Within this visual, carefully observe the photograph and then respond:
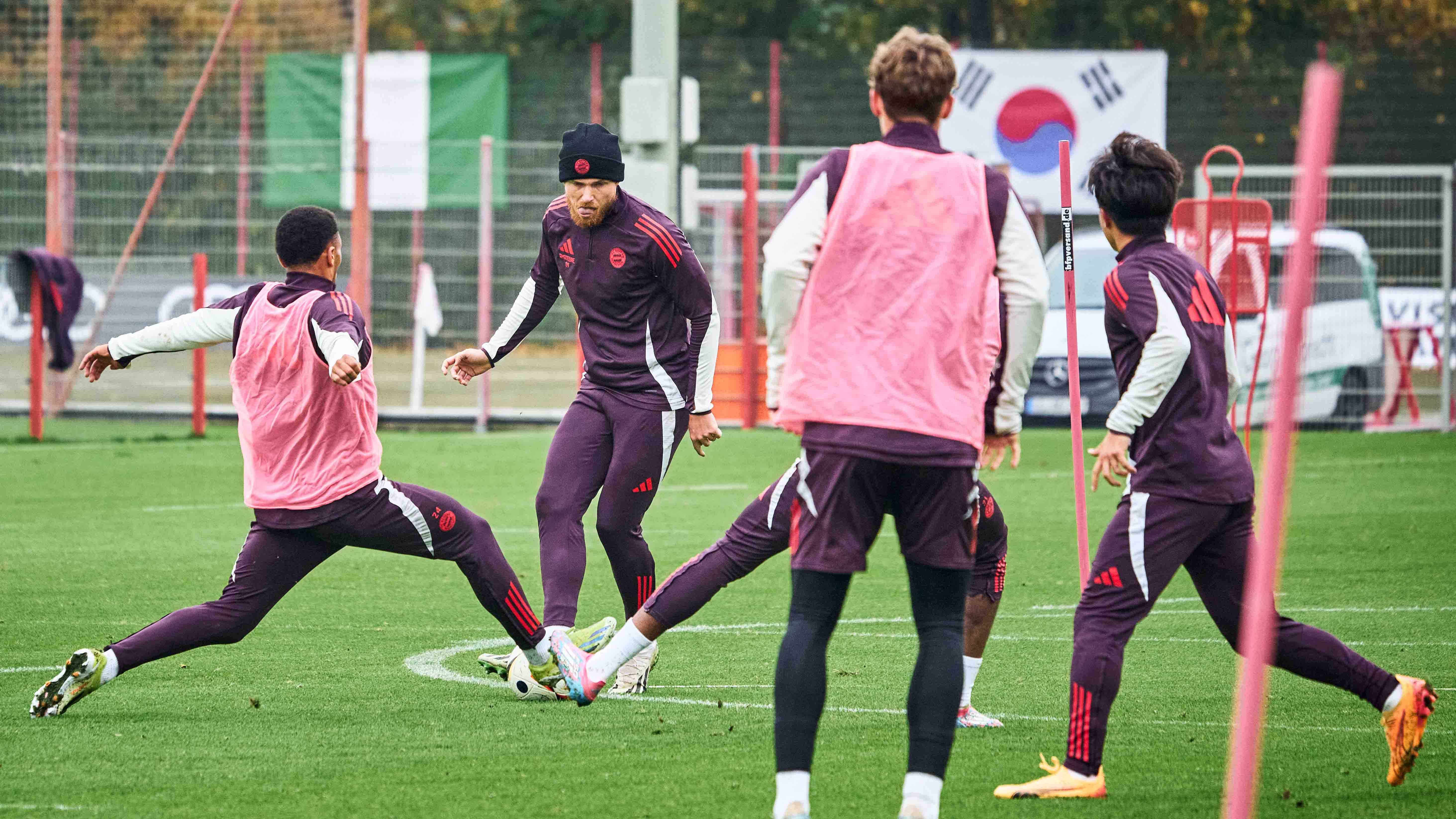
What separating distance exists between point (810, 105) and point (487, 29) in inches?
513

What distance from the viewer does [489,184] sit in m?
19.3

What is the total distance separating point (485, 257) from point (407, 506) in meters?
13.3

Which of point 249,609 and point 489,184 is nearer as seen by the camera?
point 249,609

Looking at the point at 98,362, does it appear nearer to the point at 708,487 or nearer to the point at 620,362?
the point at 620,362

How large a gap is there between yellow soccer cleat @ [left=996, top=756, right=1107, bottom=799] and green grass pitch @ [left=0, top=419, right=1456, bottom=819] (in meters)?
0.05

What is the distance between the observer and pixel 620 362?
7.00 metres

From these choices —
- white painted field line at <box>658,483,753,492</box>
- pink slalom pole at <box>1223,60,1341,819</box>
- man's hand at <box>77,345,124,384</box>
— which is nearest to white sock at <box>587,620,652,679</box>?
man's hand at <box>77,345,124,384</box>

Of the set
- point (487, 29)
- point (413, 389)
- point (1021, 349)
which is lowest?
point (413, 389)

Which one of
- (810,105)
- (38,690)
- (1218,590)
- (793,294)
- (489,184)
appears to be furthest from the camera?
(810,105)

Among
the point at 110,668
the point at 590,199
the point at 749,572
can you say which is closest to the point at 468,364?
the point at 590,199

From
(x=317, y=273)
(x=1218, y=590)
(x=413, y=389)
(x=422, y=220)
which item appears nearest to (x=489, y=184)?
(x=422, y=220)

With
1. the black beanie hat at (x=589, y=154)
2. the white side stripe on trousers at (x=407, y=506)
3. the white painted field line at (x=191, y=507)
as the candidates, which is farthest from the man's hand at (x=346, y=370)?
the white painted field line at (x=191, y=507)

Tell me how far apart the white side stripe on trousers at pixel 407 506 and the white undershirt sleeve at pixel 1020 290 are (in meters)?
2.41

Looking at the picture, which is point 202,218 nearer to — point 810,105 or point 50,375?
point 50,375
